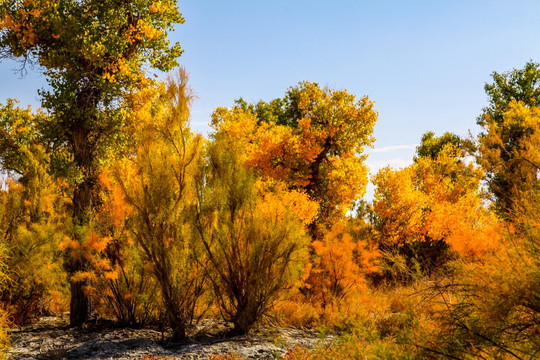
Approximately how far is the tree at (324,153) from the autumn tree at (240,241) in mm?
8406

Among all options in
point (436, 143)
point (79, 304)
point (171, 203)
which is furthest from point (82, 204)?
point (436, 143)

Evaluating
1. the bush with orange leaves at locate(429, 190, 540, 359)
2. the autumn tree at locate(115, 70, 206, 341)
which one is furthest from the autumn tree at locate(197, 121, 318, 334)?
the bush with orange leaves at locate(429, 190, 540, 359)

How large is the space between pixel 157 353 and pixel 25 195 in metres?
8.41

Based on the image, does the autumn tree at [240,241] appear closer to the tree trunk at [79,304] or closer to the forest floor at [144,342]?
the forest floor at [144,342]

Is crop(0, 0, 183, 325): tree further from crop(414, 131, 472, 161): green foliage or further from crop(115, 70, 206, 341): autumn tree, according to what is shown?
crop(414, 131, 472, 161): green foliage

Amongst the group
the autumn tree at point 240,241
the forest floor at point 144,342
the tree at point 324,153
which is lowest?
the forest floor at point 144,342

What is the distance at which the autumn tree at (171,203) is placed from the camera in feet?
28.5

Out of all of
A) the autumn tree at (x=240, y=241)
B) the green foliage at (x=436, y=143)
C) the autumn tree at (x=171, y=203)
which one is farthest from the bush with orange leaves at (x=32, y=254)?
the green foliage at (x=436, y=143)

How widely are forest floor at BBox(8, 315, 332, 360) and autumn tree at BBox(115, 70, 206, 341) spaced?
621mm

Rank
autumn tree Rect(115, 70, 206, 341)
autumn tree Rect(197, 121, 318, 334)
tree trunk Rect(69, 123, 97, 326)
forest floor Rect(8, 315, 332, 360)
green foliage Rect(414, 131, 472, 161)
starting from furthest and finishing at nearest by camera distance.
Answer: green foliage Rect(414, 131, 472, 161), tree trunk Rect(69, 123, 97, 326), autumn tree Rect(197, 121, 318, 334), autumn tree Rect(115, 70, 206, 341), forest floor Rect(8, 315, 332, 360)

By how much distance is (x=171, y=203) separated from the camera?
347 inches

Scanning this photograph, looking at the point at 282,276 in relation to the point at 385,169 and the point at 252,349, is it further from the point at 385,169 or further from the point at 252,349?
the point at 385,169

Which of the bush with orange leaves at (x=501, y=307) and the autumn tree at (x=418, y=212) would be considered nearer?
the bush with orange leaves at (x=501, y=307)

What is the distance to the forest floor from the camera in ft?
26.0
